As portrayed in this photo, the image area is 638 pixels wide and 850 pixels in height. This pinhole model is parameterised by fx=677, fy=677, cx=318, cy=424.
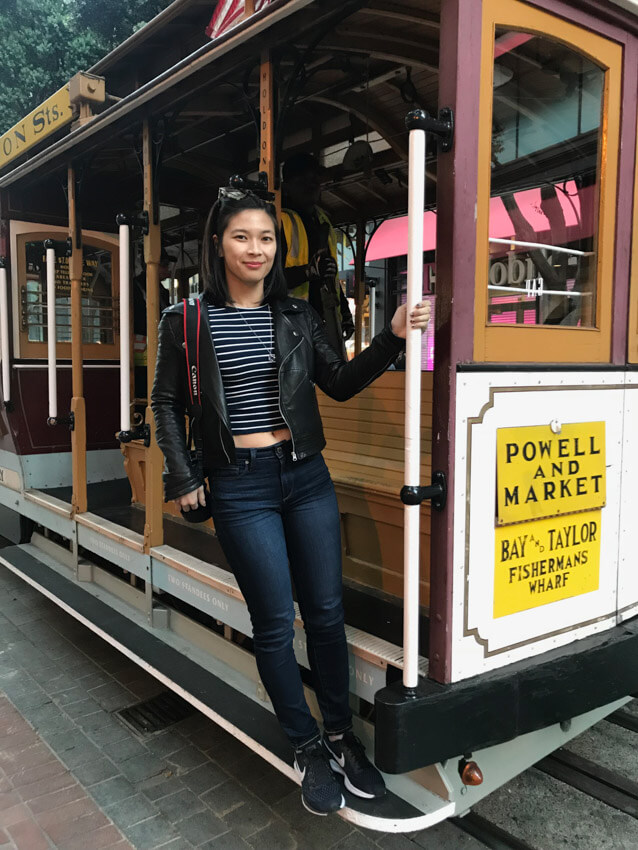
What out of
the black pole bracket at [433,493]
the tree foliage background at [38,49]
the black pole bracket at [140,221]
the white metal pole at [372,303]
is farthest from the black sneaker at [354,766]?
the tree foliage background at [38,49]

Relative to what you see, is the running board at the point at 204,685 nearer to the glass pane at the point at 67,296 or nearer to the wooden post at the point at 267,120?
the glass pane at the point at 67,296

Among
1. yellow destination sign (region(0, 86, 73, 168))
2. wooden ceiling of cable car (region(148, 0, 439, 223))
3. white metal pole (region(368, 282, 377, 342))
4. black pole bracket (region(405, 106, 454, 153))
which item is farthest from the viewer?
white metal pole (region(368, 282, 377, 342))

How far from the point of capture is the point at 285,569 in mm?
2102

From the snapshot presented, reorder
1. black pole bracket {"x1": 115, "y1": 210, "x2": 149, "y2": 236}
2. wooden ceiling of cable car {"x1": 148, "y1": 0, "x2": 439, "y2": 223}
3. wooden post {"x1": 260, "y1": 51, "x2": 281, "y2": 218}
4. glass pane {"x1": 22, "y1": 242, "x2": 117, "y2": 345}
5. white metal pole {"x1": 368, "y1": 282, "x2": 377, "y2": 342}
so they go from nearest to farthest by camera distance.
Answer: wooden post {"x1": 260, "y1": 51, "x2": 281, "y2": 218}
wooden ceiling of cable car {"x1": 148, "y1": 0, "x2": 439, "y2": 223}
black pole bracket {"x1": 115, "y1": 210, "x2": 149, "y2": 236}
glass pane {"x1": 22, "y1": 242, "x2": 117, "y2": 345}
white metal pole {"x1": 368, "y1": 282, "x2": 377, "y2": 342}

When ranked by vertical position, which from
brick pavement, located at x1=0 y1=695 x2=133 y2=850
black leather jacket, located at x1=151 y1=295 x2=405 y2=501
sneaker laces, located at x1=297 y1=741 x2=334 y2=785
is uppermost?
black leather jacket, located at x1=151 y1=295 x2=405 y2=501

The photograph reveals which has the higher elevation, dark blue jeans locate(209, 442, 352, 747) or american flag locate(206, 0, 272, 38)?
american flag locate(206, 0, 272, 38)

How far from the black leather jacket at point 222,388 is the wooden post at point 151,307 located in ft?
3.60

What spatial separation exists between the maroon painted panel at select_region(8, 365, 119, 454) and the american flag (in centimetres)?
277

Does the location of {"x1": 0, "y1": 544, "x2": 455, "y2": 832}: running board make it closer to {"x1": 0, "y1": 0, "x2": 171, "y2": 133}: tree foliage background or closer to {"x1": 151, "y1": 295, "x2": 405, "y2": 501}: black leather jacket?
{"x1": 151, "y1": 295, "x2": 405, "y2": 501}: black leather jacket

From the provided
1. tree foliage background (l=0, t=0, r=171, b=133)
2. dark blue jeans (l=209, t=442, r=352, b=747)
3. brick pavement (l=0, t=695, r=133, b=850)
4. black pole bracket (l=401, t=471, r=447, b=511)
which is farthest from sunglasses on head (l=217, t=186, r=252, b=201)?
tree foliage background (l=0, t=0, r=171, b=133)

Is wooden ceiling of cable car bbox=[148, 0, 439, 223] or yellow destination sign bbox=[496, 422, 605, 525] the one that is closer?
yellow destination sign bbox=[496, 422, 605, 525]

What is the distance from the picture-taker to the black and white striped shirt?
2098 mm

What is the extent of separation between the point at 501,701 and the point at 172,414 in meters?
1.31

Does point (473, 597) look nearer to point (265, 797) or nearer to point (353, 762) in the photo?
point (353, 762)
